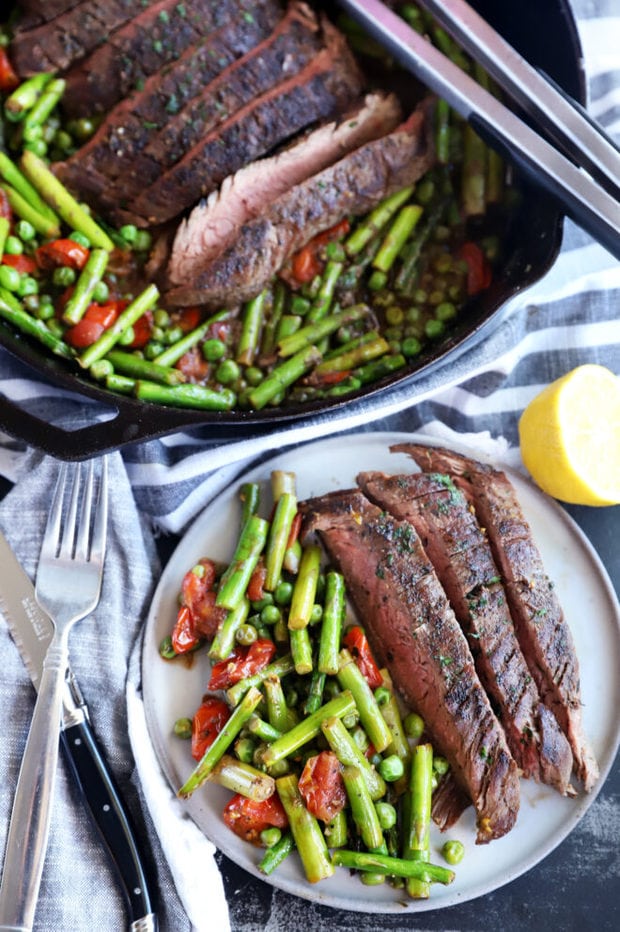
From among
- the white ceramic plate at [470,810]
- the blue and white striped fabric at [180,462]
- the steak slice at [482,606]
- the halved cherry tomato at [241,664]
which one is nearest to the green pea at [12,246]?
the blue and white striped fabric at [180,462]

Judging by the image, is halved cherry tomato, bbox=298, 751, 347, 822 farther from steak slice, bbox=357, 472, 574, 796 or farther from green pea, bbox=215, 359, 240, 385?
green pea, bbox=215, 359, 240, 385

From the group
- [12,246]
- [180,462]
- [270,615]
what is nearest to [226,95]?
[12,246]

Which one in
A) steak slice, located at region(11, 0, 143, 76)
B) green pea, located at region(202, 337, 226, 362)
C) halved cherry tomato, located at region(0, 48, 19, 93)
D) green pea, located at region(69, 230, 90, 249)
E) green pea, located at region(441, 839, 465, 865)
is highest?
steak slice, located at region(11, 0, 143, 76)

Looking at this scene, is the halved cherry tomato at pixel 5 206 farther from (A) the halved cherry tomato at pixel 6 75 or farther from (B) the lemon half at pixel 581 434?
(B) the lemon half at pixel 581 434

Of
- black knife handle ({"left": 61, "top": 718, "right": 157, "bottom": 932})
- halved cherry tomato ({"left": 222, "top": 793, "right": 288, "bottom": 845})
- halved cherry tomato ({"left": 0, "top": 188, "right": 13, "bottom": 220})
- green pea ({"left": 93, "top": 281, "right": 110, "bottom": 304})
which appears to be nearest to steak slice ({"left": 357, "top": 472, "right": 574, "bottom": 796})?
halved cherry tomato ({"left": 222, "top": 793, "right": 288, "bottom": 845})

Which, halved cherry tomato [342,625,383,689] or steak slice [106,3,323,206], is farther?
steak slice [106,3,323,206]

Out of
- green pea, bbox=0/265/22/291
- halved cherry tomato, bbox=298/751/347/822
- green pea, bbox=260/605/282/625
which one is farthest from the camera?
green pea, bbox=0/265/22/291
